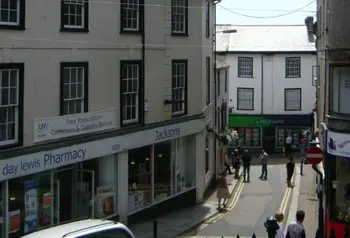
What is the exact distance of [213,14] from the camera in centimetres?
3400

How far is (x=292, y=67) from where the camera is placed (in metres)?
52.5

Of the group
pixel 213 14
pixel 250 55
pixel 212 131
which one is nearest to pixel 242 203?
pixel 212 131

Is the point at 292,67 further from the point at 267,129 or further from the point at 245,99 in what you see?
the point at 267,129

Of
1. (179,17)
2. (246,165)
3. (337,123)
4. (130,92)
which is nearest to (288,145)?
(246,165)

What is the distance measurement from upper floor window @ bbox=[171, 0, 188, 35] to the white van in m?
15.4

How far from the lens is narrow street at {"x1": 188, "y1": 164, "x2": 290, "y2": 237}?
22.2 m

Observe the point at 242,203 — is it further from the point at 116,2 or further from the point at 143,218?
the point at 116,2

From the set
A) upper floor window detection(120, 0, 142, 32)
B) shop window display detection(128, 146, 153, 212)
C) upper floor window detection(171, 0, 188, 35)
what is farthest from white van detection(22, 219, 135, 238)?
upper floor window detection(171, 0, 188, 35)

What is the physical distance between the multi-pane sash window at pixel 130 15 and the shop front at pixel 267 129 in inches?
1199

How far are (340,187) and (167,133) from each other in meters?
7.04

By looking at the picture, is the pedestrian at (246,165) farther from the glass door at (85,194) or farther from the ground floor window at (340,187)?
the glass door at (85,194)

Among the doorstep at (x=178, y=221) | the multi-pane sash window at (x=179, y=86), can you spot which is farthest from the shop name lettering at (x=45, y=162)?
the multi-pane sash window at (x=179, y=86)

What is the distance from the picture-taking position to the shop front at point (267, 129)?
5278 centimetres

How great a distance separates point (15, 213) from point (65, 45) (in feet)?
15.8
